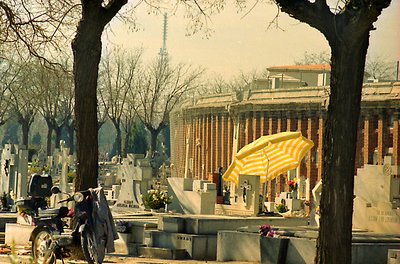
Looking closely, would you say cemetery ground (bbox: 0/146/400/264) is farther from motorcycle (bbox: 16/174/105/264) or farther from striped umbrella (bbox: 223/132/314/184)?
striped umbrella (bbox: 223/132/314/184)

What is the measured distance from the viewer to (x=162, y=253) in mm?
23016

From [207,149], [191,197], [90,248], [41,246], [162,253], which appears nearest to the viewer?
[90,248]

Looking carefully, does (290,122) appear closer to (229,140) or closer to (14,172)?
(229,140)

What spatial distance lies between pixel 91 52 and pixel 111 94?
7217cm

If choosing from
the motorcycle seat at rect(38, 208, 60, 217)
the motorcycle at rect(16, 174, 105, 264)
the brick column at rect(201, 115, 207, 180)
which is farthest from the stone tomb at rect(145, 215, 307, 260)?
the brick column at rect(201, 115, 207, 180)

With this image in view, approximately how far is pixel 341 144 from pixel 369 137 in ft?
141

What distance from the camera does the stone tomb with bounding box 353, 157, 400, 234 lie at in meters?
23.5

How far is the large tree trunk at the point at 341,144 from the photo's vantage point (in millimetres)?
15367

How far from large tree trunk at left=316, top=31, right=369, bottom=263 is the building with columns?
26.7 meters

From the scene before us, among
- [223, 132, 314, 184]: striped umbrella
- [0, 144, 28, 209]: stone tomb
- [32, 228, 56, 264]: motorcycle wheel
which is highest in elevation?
[223, 132, 314, 184]: striped umbrella

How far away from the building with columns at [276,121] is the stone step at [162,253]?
19.9 metres

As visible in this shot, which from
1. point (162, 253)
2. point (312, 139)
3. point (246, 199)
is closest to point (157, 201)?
point (246, 199)

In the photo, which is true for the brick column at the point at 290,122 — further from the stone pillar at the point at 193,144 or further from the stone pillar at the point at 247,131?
the stone pillar at the point at 193,144

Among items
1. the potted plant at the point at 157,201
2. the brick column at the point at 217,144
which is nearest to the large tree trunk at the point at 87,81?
the potted plant at the point at 157,201
